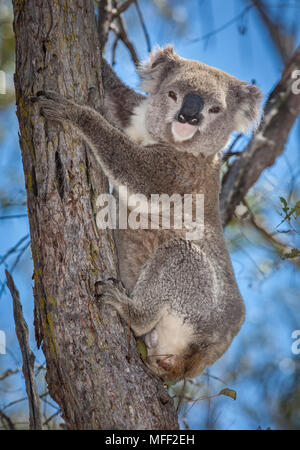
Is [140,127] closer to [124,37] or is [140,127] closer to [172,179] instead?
[172,179]

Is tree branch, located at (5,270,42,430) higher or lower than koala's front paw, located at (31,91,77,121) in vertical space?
lower

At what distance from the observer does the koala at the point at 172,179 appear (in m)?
3.25

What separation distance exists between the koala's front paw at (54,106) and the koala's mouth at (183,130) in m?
0.91

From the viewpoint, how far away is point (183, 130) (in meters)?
3.63

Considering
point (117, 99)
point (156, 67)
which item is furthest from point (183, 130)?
point (117, 99)

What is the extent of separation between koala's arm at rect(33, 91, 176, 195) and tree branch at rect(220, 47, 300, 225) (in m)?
1.35

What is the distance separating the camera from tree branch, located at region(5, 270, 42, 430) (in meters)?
2.77

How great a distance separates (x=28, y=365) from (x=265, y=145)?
340 centimetres

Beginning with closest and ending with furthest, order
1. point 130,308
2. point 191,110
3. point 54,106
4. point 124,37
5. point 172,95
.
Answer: point 54,106 → point 130,308 → point 191,110 → point 172,95 → point 124,37

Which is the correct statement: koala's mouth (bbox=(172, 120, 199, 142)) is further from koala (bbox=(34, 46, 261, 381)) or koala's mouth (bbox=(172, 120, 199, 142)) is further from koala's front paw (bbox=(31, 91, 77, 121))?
koala's front paw (bbox=(31, 91, 77, 121))
